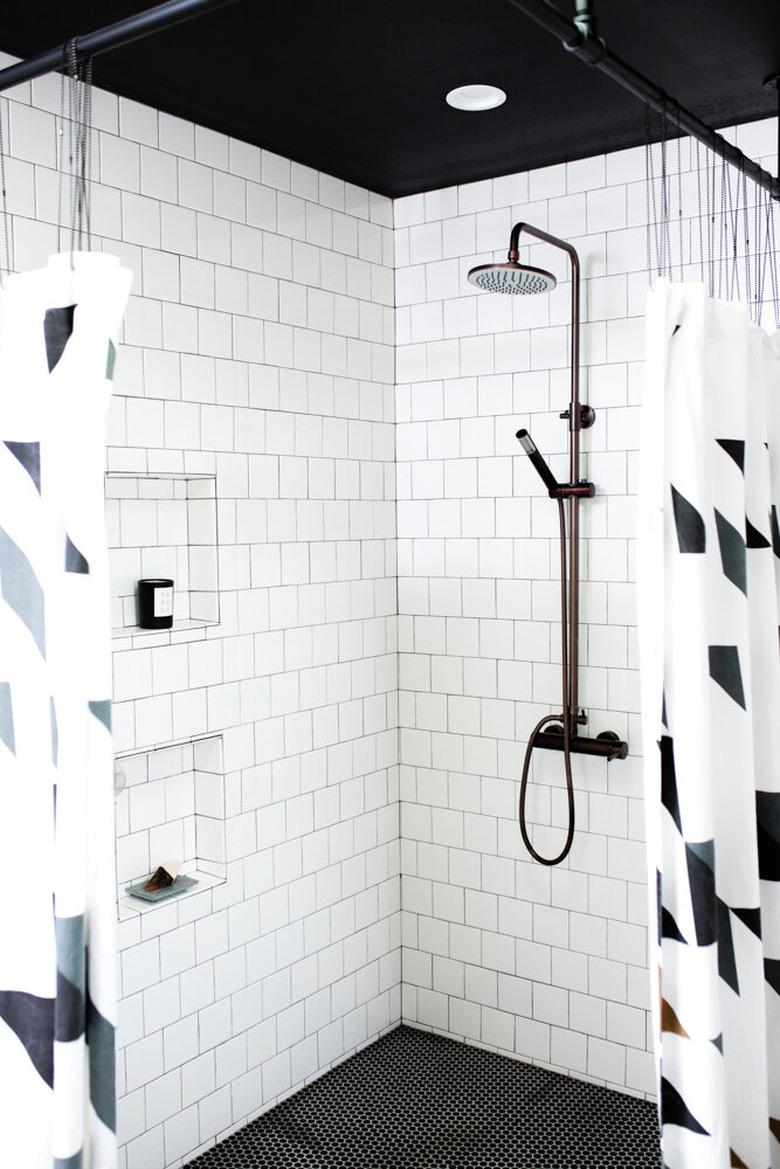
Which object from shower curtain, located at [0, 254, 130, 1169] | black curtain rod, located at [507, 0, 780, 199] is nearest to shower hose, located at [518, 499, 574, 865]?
black curtain rod, located at [507, 0, 780, 199]

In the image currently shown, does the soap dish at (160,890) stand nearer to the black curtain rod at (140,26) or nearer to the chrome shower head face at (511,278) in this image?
the chrome shower head face at (511,278)

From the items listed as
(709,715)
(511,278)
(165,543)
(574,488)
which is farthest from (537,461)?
(709,715)

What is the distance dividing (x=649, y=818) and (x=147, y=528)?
1651 mm

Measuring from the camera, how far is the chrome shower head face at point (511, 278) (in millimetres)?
2702

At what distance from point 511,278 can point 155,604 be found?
1236 mm

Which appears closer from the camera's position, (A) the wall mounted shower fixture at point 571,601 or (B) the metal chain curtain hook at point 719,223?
(B) the metal chain curtain hook at point 719,223

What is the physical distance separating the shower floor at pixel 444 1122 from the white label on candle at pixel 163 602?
1473mm

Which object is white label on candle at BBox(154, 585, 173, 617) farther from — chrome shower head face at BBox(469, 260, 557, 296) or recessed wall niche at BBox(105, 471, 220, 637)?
chrome shower head face at BBox(469, 260, 557, 296)

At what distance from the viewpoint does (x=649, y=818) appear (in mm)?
1841

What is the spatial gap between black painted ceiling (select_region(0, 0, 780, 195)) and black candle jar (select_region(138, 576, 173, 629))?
1225 millimetres

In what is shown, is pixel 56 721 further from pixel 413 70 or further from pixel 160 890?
pixel 413 70

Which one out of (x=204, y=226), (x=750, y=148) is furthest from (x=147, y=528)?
(x=750, y=148)

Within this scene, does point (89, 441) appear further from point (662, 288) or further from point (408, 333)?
point (408, 333)

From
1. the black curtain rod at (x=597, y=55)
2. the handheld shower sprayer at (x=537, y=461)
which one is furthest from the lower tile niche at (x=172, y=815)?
the black curtain rod at (x=597, y=55)
